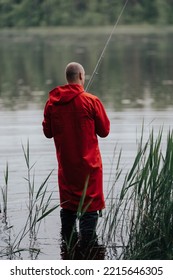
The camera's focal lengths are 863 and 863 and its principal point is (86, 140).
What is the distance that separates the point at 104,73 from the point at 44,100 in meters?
8.92

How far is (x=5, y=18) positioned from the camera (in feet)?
244

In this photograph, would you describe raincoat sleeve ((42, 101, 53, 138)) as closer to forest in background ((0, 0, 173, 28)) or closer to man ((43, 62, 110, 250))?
man ((43, 62, 110, 250))

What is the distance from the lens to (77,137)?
6.44 metres

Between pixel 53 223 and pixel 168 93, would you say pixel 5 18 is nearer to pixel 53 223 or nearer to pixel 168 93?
pixel 168 93

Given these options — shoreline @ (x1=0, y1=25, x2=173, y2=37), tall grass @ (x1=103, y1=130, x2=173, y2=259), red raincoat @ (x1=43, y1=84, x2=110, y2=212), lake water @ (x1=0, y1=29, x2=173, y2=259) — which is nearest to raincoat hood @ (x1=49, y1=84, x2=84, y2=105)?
red raincoat @ (x1=43, y1=84, x2=110, y2=212)

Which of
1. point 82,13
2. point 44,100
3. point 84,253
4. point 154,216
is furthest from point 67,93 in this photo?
point 82,13

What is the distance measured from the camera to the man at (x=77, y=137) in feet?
21.0

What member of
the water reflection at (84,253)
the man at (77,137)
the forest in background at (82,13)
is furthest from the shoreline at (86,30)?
the man at (77,137)

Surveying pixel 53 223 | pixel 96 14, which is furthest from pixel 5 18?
pixel 53 223

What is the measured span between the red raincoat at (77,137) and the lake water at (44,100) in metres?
0.58

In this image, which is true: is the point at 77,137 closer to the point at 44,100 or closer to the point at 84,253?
the point at 84,253

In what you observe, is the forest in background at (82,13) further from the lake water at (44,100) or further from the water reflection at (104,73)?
the lake water at (44,100)

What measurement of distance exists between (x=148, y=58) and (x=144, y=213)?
29.1 meters

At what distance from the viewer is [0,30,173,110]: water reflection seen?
65.3 feet
